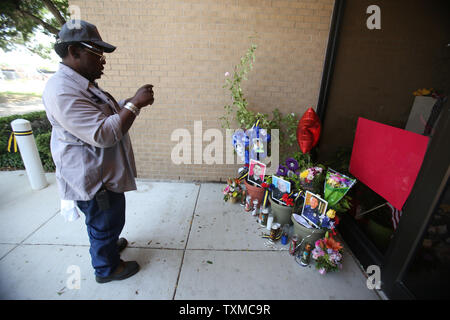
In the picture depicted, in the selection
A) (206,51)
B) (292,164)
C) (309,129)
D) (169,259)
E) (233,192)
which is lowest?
(169,259)

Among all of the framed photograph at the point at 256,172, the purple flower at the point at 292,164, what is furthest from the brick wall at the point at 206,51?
the purple flower at the point at 292,164

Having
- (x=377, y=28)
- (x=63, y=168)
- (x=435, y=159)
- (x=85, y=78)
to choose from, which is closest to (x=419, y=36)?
(x=377, y=28)

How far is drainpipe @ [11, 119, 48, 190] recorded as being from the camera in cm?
305

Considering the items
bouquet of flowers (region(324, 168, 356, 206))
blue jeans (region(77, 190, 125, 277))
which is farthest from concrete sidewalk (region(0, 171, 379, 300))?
bouquet of flowers (region(324, 168, 356, 206))

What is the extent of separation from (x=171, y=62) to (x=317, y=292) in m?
3.34

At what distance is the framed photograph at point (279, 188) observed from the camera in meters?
2.40

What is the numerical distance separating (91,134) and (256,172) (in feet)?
6.67

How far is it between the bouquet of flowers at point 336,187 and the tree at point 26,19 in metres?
6.18

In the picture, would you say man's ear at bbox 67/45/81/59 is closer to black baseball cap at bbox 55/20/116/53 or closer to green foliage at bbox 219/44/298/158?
black baseball cap at bbox 55/20/116/53

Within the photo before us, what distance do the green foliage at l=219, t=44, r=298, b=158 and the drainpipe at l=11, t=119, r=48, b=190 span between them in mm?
2999

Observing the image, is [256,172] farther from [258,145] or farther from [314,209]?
[314,209]

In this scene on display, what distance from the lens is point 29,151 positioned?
3.14 metres

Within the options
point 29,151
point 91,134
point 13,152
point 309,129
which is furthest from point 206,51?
point 13,152
